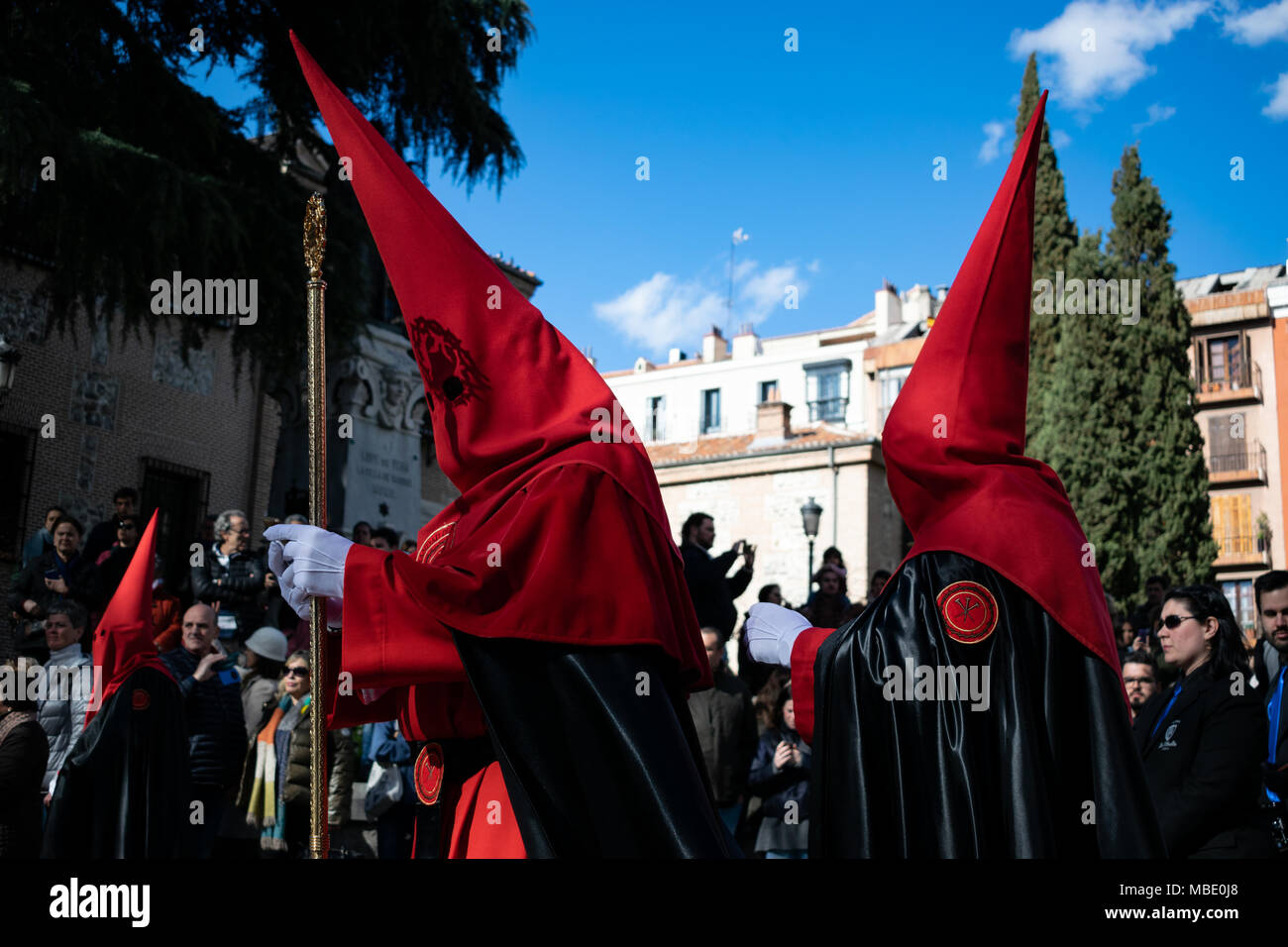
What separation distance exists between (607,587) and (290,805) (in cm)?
622

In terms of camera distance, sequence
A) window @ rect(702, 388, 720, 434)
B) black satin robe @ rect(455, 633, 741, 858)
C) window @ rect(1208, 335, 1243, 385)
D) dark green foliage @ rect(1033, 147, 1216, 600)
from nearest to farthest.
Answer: black satin robe @ rect(455, 633, 741, 858)
dark green foliage @ rect(1033, 147, 1216, 600)
window @ rect(1208, 335, 1243, 385)
window @ rect(702, 388, 720, 434)

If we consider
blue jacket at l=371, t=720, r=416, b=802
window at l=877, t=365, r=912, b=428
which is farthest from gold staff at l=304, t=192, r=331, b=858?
window at l=877, t=365, r=912, b=428

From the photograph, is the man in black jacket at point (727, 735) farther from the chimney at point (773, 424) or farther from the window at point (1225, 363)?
the window at point (1225, 363)

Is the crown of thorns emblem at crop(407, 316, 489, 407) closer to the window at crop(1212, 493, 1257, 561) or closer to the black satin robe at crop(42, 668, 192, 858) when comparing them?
the black satin robe at crop(42, 668, 192, 858)

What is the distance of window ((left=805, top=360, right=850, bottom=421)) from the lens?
157ft

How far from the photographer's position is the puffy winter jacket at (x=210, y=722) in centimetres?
848

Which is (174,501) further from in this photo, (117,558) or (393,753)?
(393,753)

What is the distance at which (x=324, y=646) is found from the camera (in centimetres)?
347

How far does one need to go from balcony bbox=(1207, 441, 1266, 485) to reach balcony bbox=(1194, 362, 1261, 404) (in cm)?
134

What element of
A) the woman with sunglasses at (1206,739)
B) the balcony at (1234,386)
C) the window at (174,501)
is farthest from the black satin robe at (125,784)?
the balcony at (1234,386)

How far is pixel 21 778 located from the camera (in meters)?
6.79

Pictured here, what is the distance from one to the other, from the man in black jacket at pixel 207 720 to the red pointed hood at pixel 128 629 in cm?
49
